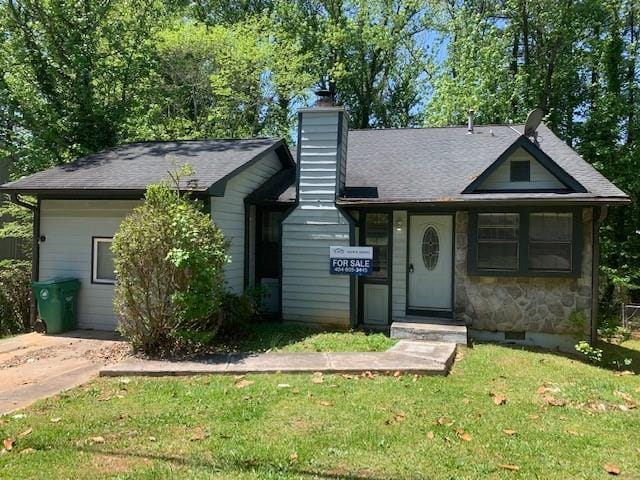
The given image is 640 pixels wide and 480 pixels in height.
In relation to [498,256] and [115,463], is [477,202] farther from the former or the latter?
[115,463]

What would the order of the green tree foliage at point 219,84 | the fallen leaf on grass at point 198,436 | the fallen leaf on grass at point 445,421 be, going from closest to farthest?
the fallen leaf on grass at point 198,436 < the fallen leaf on grass at point 445,421 < the green tree foliage at point 219,84

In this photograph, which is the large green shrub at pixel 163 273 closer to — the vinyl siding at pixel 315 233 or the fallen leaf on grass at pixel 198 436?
the vinyl siding at pixel 315 233

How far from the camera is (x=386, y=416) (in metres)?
4.88

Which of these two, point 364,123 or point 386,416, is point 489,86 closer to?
point 364,123

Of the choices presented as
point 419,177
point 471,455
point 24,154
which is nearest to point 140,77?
point 24,154

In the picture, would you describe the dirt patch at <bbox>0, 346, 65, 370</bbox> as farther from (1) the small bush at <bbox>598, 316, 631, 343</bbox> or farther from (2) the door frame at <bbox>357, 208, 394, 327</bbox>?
(1) the small bush at <bbox>598, 316, 631, 343</bbox>

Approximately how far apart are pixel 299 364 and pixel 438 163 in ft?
20.7

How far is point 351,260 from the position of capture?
9.51 meters

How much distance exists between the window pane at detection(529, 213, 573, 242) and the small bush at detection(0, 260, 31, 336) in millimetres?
10434

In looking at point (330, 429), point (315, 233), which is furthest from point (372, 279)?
point (330, 429)

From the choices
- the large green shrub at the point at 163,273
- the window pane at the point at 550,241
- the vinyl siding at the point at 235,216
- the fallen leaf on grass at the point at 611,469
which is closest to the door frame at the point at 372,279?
the vinyl siding at the point at 235,216

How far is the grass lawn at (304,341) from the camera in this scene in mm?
7773

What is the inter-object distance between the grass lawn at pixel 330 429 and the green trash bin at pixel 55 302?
3.63 meters

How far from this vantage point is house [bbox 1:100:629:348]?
8930 millimetres
